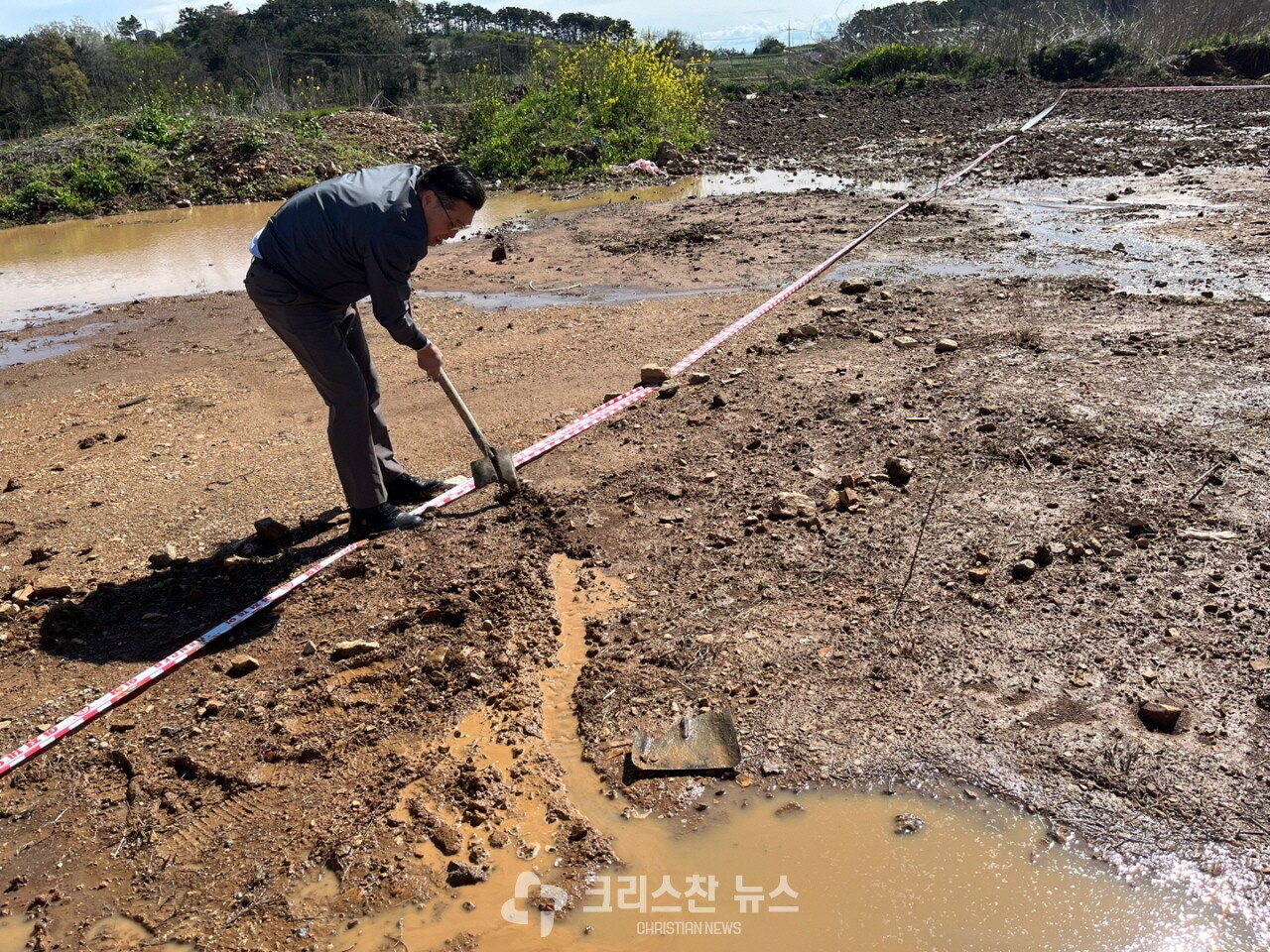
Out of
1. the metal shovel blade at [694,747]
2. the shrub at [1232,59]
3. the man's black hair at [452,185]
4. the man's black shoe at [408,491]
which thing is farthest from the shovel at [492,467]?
the shrub at [1232,59]

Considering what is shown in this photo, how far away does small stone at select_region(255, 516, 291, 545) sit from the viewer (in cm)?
446

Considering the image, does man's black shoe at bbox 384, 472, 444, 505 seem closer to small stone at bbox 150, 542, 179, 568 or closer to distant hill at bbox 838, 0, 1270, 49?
small stone at bbox 150, 542, 179, 568

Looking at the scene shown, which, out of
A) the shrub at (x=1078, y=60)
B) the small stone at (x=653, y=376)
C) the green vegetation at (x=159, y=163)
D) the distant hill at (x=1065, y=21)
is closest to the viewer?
the small stone at (x=653, y=376)

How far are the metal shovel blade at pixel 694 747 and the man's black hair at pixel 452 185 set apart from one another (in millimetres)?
2138

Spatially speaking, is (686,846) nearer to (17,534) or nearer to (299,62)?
(17,534)

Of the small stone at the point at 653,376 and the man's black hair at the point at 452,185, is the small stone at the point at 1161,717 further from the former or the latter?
the small stone at the point at 653,376

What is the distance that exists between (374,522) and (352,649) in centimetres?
102

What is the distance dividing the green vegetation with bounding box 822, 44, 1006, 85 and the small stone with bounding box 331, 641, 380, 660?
2882 cm

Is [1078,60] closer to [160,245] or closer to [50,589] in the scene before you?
[160,245]

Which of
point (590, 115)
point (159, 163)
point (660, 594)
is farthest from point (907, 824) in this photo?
point (159, 163)

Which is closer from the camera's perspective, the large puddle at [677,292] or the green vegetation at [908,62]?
the large puddle at [677,292]

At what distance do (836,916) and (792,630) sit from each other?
1.17 meters

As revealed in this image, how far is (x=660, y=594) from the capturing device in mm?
3861

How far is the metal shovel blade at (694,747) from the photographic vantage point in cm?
296
